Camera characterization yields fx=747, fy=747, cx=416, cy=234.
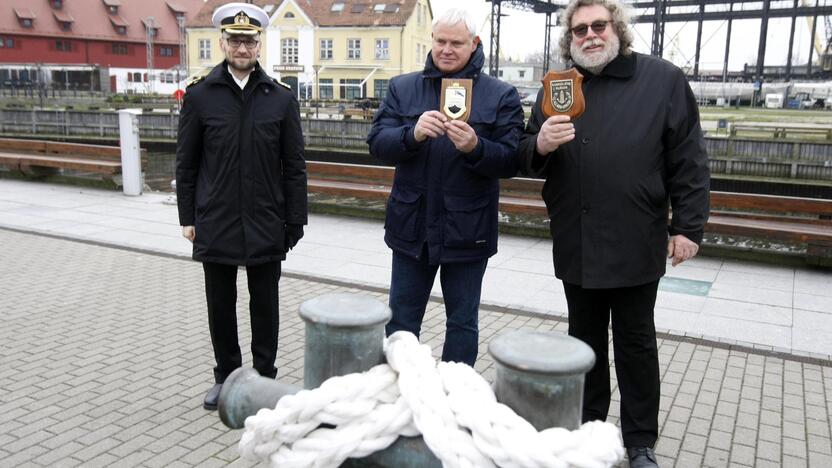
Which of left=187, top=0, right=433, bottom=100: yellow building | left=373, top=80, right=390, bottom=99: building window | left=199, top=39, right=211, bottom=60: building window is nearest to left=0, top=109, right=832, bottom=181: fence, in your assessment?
left=187, top=0, right=433, bottom=100: yellow building

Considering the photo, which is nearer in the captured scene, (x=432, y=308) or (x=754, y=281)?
(x=432, y=308)

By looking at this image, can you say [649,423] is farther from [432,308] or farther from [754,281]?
[754,281]

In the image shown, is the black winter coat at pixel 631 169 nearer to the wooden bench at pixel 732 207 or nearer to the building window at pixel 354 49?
the wooden bench at pixel 732 207

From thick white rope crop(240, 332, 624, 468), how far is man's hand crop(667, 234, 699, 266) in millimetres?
2330

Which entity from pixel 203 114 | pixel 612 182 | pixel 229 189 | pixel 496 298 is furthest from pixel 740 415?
pixel 203 114

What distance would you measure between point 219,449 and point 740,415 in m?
3.00

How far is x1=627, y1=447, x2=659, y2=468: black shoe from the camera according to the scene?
11.5ft

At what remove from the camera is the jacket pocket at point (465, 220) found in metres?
3.63

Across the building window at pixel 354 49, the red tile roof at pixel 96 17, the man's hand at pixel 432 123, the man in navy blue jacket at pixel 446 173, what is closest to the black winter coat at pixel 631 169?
the man in navy blue jacket at pixel 446 173

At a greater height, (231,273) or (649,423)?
(231,273)

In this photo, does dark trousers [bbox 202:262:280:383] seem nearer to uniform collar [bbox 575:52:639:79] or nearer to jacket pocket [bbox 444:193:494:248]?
jacket pocket [bbox 444:193:494:248]

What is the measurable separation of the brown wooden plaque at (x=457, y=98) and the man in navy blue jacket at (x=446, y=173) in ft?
0.56

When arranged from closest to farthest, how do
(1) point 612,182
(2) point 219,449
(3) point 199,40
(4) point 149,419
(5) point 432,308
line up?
(1) point 612,182 → (2) point 219,449 → (4) point 149,419 → (5) point 432,308 → (3) point 199,40

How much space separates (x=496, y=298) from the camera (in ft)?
22.8
